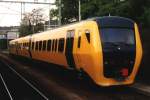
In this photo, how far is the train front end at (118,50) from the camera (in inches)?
614

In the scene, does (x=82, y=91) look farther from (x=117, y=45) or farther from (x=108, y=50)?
(x=117, y=45)

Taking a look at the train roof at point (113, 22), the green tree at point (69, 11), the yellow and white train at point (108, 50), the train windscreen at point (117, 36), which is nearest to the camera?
the yellow and white train at point (108, 50)

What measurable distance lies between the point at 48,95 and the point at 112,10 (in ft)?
109

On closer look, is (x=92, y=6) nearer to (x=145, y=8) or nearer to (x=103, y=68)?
(x=145, y=8)

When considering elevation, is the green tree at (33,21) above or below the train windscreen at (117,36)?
Answer: above

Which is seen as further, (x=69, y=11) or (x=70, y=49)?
(x=69, y=11)

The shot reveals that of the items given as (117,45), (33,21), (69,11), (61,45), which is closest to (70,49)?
(61,45)

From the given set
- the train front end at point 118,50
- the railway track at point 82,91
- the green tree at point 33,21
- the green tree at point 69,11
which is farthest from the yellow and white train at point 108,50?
the green tree at point 33,21

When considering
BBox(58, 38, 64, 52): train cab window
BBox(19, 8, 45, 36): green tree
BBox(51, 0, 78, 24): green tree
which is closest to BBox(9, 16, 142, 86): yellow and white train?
BBox(58, 38, 64, 52): train cab window

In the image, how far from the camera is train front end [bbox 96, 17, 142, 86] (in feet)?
51.2

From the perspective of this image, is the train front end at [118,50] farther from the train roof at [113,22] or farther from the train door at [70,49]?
the train door at [70,49]

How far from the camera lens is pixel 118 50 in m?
15.8

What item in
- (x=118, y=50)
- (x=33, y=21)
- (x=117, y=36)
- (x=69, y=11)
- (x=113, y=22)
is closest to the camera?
(x=118, y=50)

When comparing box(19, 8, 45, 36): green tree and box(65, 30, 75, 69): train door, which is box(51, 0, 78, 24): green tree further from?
box(65, 30, 75, 69): train door
